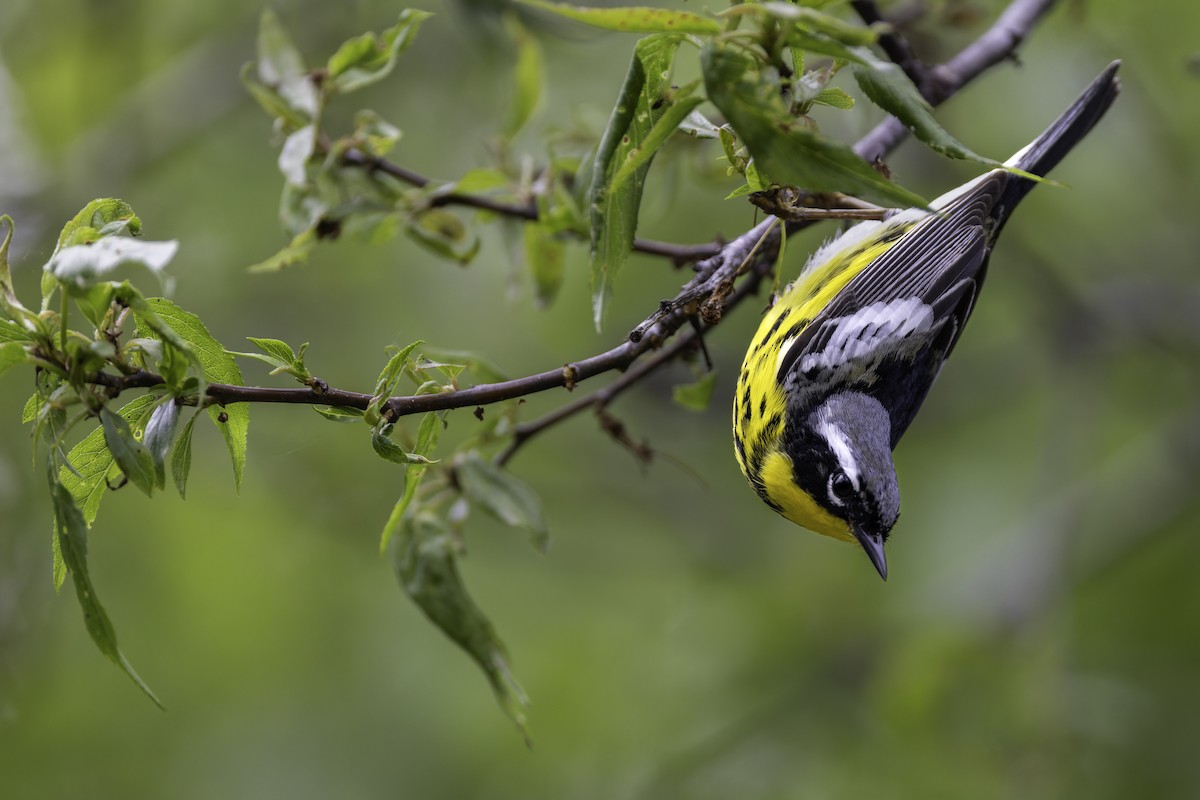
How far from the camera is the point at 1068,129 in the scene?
432 cm

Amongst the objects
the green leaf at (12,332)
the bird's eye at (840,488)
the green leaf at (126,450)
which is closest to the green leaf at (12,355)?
the green leaf at (12,332)

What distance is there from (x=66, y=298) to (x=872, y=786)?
583cm

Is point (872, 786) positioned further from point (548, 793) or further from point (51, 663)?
point (51, 663)

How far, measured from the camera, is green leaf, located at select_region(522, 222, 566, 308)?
12.6ft

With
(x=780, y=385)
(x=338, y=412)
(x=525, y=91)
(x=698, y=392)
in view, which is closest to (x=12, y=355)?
(x=338, y=412)

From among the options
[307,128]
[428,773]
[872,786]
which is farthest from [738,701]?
[307,128]

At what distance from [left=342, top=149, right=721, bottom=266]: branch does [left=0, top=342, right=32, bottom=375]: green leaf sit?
162cm

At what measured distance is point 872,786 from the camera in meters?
6.65

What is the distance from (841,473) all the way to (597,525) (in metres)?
4.09

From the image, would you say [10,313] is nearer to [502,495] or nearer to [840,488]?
[502,495]

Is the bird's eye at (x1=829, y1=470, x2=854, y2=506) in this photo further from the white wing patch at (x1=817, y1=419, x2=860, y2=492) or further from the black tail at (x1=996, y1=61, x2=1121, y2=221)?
the black tail at (x1=996, y1=61, x2=1121, y2=221)

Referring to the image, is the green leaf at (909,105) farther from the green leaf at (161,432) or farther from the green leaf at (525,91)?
the green leaf at (525,91)

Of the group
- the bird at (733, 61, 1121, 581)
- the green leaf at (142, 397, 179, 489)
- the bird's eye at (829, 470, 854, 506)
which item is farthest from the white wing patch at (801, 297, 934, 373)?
the green leaf at (142, 397, 179, 489)

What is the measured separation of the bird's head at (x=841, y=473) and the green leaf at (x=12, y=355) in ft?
8.96
